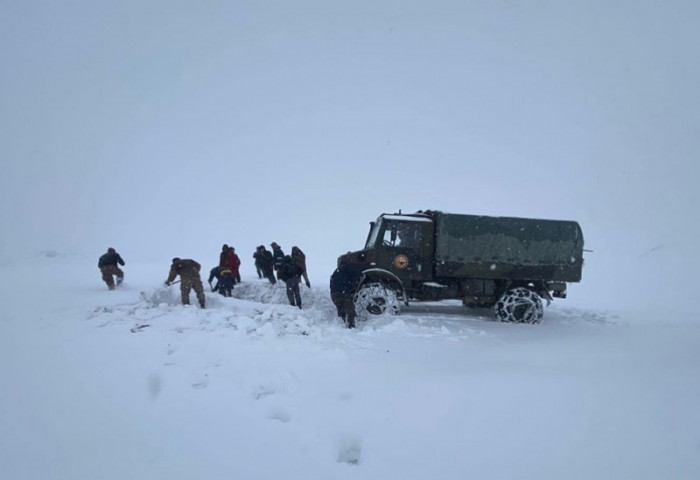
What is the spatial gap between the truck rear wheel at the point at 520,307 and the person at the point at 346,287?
3.64 m

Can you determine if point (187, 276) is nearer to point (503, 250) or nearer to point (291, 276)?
point (291, 276)

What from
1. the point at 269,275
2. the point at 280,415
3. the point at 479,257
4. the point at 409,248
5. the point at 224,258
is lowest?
the point at 280,415

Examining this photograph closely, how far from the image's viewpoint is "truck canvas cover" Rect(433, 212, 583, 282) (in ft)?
30.7

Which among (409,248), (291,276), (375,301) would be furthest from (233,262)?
(409,248)

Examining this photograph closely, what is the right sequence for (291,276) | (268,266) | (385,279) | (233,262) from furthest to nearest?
(268,266)
(233,262)
(291,276)
(385,279)

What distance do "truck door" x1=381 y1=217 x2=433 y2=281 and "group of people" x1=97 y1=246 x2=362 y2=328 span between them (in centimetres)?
131

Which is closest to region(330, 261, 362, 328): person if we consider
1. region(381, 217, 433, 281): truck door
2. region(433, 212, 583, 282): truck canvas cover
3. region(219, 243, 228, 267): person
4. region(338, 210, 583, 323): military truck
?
region(338, 210, 583, 323): military truck

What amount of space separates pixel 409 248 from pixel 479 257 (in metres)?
1.62

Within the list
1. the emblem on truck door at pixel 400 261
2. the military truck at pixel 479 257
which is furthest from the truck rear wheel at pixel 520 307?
the emblem on truck door at pixel 400 261

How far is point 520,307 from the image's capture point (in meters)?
9.41

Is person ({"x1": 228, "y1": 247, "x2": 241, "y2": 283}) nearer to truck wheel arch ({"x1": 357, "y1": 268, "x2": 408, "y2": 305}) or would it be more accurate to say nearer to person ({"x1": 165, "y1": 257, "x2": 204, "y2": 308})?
person ({"x1": 165, "y1": 257, "x2": 204, "y2": 308})

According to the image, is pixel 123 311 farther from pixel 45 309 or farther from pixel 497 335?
pixel 497 335

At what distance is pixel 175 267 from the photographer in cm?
930

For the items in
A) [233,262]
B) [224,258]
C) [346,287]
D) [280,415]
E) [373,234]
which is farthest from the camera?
[233,262]
